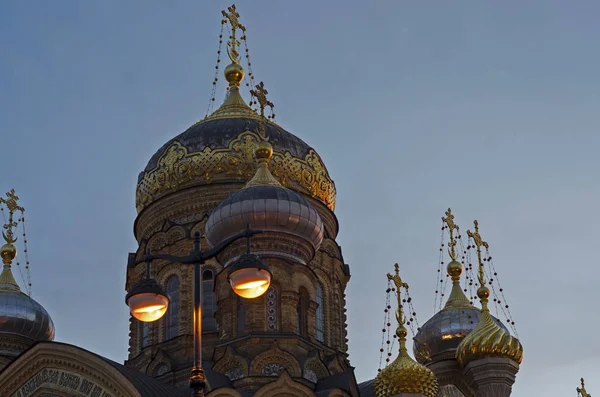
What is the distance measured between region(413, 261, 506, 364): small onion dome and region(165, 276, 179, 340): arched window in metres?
4.41

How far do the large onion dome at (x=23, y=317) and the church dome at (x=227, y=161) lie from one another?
2.68m

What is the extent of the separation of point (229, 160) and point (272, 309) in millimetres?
4051

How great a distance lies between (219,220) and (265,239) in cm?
79

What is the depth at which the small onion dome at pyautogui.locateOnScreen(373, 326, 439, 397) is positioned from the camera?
16.6 m

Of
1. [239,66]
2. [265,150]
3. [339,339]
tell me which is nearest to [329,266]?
[339,339]

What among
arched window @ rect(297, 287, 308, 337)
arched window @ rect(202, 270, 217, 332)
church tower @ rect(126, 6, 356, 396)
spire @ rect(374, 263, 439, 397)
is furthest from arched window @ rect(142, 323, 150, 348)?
spire @ rect(374, 263, 439, 397)

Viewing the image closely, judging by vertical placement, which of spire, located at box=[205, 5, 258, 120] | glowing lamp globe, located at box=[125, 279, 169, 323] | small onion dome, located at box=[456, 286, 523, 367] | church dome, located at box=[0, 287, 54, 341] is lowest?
glowing lamp globe, located at box=[125, 279, 169, 323]

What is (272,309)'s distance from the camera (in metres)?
18.0

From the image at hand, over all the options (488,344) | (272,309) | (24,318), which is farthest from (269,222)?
(24,318)

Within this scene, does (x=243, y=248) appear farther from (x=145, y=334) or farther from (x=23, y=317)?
(x=23, y=317)

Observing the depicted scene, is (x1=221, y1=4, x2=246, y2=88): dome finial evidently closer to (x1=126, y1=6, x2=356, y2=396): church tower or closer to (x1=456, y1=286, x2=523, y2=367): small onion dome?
(x1=126, y1=6, x2=356, y2=396): church tower

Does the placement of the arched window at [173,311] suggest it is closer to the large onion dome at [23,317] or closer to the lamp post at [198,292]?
the large onion dome at [23,317]

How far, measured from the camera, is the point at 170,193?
21.5 m

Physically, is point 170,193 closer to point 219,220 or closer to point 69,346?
point 219,220
